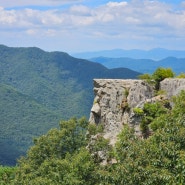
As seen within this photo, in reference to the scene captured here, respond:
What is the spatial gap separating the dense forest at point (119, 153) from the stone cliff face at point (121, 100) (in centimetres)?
84

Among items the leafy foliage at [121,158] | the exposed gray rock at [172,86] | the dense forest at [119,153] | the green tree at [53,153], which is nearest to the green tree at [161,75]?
the dense forest at [119,153]

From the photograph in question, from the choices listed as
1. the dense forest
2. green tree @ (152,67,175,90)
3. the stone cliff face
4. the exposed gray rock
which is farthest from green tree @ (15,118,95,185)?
the exposed gray rock

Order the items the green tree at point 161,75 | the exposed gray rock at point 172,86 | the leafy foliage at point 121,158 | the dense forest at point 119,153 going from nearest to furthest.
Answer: the leafy foliage at point 121,158, the dense forest at point 119,153, the exposed gray rock at point 172,86, the green tree at point 161,75

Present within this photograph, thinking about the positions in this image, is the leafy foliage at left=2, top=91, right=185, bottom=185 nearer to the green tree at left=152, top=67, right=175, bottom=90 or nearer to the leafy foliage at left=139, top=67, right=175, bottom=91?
the leafy foliage at left=139, top=67, right=175, bottom=91

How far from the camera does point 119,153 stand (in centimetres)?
2559

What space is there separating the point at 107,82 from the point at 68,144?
6.56 metres

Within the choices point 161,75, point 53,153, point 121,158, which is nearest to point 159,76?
point 161,75

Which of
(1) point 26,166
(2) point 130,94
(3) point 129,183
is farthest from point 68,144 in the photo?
(3) point 129,183

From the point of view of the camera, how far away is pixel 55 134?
→ 39.3 meters

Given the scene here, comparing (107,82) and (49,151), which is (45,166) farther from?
(107,82)

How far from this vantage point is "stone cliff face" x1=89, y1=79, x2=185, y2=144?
110 feet

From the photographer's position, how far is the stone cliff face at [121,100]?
1320 inches

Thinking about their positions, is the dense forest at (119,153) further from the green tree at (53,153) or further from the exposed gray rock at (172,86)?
the exposed gray rock at (172,86)

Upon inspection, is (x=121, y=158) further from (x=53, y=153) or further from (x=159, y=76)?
(x=53, y=153)
